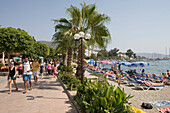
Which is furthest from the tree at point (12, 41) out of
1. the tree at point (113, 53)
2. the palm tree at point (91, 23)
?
the tree at point (113, 53)

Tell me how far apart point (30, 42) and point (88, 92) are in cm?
1455

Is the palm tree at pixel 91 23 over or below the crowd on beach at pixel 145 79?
over

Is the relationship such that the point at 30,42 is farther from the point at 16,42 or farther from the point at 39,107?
the point at 39,107

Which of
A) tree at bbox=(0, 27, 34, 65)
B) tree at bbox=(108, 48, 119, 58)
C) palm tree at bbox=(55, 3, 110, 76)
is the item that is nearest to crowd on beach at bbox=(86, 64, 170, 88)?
palm tree at bbox=(55, 3, 110, 76)

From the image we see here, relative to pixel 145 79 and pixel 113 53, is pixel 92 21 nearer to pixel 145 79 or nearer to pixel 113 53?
pixel 145 79

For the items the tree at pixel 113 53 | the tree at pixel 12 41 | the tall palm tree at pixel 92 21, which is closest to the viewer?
the tall palm tree at pixel 92 21

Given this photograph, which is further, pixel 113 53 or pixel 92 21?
pixel 113 53

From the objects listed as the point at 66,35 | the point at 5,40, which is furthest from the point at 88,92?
the point at 5,40

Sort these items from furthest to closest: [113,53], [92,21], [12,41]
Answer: [113,53] → [12,41] → [92,21]

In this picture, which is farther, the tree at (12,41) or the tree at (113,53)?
the tree at (113,53)

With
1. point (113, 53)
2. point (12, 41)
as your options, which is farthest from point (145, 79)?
point (113, 53)

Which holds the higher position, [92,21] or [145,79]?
[92,21]

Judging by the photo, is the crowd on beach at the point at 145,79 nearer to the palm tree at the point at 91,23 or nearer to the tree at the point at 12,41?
the palm tree at the point at 91,23

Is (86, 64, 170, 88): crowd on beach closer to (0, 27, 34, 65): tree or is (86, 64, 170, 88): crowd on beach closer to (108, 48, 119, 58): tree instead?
(0, 27, 34, 65): tree
